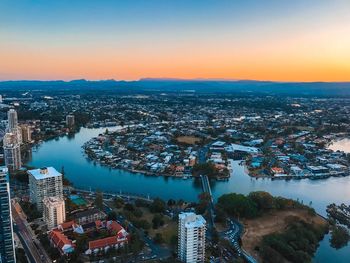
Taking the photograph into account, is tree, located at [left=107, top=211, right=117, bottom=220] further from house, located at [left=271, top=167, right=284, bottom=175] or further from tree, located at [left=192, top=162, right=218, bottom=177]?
house, located at [left=271, top=167, right=284, bottom=175]

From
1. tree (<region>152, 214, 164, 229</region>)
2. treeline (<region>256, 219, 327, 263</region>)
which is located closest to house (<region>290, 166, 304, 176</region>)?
treeline (<region>256, 219, 327, 263</region>)

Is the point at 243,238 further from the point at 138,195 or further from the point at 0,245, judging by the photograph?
the point at 0,245

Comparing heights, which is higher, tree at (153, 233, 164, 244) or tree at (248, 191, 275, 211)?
tree at (248, 191, 275, 211)

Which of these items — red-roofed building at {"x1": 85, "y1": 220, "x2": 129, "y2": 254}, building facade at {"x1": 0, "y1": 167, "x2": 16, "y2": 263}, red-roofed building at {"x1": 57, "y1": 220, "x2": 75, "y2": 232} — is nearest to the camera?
building facade at {"x1": 0, "y1": 167, "x2": 16, "y2": 263}

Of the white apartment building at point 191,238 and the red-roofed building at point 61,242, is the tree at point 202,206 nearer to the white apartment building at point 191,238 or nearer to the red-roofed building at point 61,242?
the white apartment building at point 191,238

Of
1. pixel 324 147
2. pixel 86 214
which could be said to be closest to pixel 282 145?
pixel 324 147

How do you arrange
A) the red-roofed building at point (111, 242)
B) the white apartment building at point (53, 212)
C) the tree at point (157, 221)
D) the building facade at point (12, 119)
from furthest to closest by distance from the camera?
the building facade at point (12, 119) → the tree at point (157, 221) → the white apartment building at point (53, 212) → the red-roofed building at point (111, 242)

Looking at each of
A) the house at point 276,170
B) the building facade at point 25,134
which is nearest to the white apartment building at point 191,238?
the house at point 276,170
